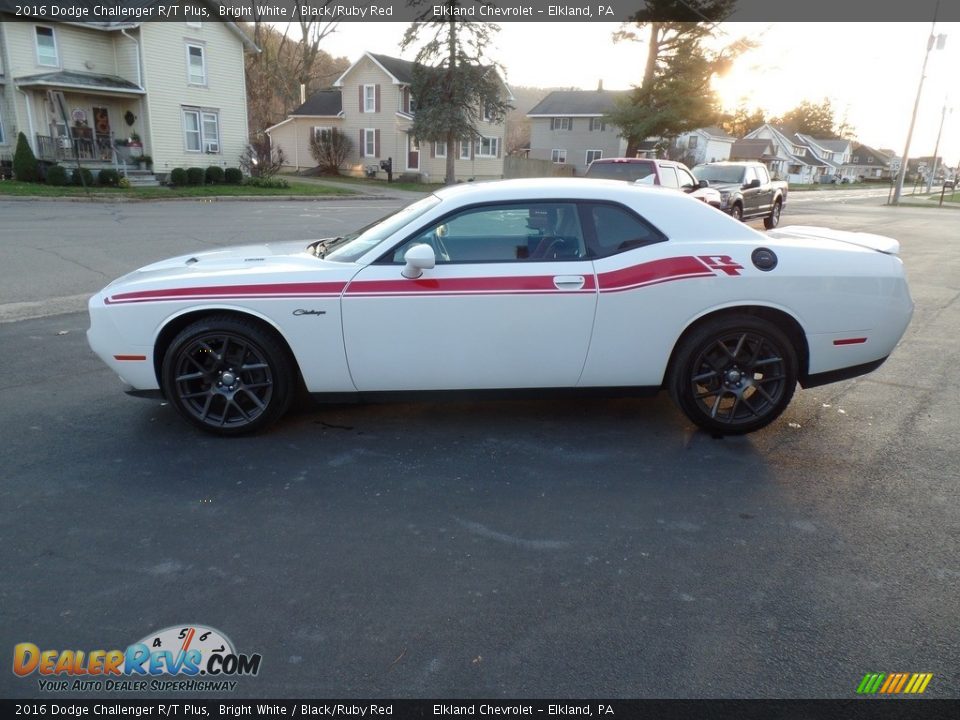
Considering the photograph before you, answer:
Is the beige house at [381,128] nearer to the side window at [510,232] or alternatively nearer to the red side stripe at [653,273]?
the side window at [510,232]

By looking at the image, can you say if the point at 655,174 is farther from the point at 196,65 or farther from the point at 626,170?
the point at 196,65

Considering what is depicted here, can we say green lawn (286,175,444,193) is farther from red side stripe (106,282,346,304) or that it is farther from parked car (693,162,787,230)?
red side stripe (106,282,346,304)

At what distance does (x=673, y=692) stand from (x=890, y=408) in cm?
364

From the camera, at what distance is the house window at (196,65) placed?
98.1 feet

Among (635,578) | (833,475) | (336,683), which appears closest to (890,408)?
(833,475)

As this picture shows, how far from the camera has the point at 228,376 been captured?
4.22 meters

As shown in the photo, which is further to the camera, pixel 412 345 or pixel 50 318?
pixel 50 318

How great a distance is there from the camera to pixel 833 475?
3951mm

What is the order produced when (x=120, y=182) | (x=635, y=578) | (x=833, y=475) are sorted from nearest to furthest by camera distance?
(x=635, y=578), (x=833, y=475), (x=120, y=182)

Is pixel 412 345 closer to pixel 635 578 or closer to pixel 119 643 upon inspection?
pixel 635 578

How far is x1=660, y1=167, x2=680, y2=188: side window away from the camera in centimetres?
1345

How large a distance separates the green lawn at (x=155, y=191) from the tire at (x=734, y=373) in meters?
22.2

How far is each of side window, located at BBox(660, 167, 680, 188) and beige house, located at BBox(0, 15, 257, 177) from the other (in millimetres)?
22412

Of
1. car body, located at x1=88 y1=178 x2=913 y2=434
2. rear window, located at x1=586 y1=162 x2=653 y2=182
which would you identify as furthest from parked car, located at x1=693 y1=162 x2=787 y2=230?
car body, located at x1=88 y1=178 x2=913 y2=434
